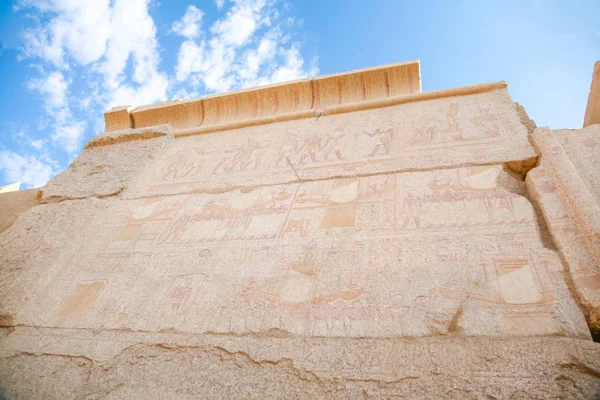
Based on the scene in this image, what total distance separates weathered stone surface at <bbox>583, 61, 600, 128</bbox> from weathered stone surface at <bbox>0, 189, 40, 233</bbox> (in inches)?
159

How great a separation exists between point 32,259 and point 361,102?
2.55 meters

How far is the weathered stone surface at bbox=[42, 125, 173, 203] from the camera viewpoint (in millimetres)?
3045

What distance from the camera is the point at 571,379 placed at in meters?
1.15

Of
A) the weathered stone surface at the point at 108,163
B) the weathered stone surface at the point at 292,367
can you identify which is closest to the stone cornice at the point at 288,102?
the weathered stone surface at the point at 108,163

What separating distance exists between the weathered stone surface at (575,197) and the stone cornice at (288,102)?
952 millimetres

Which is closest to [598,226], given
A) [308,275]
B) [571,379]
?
[571,379]

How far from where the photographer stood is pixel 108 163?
3.33 m

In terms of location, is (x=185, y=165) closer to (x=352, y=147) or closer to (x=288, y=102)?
(x=288, y=102)

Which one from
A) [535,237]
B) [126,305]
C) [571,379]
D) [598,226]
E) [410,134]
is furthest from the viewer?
[410,134]

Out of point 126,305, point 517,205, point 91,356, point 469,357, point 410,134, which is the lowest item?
point 91,356

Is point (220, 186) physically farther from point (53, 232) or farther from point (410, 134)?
point (410, 134)

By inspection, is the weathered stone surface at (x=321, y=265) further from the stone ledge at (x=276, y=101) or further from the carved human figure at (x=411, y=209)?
the stone ledge at (x=276, y=101)

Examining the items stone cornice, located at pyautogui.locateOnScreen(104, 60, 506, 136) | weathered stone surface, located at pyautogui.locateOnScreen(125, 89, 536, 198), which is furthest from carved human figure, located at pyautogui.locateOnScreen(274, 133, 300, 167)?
stone cornice, located at pyautogui.locateOnScreen(104, 60, 506, 136)

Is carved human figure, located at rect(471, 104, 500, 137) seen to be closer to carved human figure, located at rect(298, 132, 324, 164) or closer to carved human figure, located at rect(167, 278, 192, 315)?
carved human figure, located at rect(298, 132, 324, 164)
